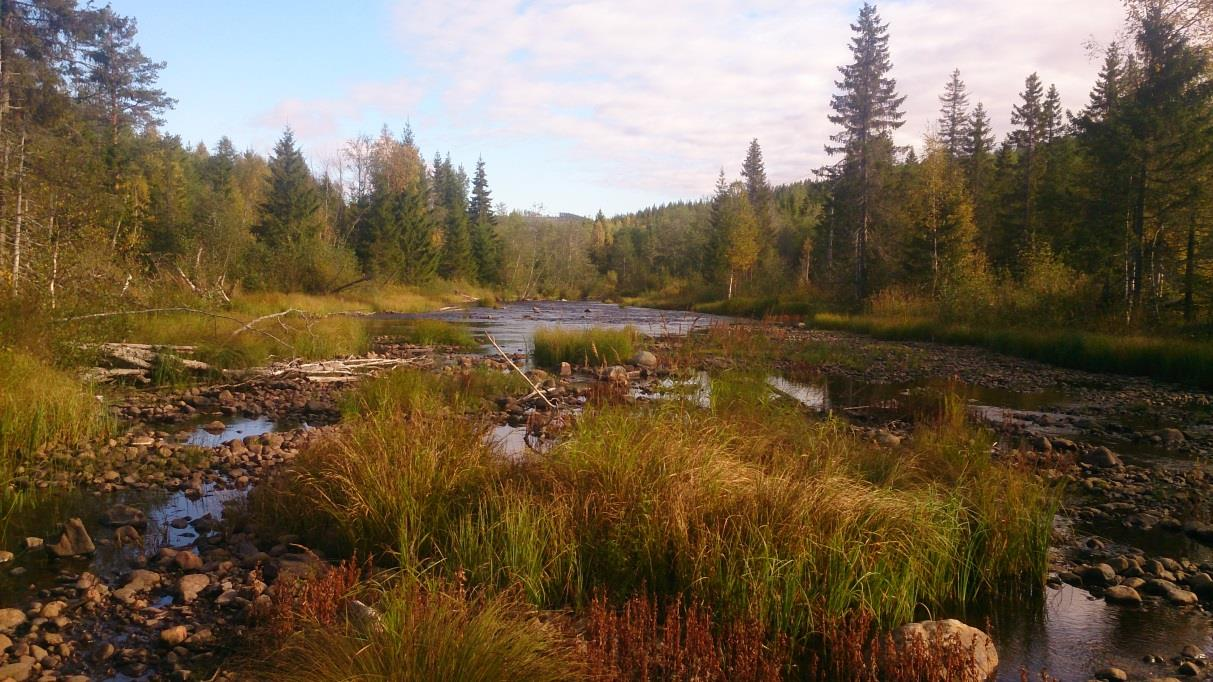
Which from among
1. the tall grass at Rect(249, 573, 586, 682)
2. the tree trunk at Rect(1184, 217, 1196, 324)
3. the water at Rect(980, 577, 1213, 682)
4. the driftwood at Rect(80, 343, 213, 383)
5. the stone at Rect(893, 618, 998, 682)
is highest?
the tree trunk at Rect(1184, 217, 1196, 324)

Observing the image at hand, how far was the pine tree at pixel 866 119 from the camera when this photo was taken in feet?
134

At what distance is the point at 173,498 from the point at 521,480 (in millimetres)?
3944

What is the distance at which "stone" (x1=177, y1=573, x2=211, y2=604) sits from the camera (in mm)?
5062

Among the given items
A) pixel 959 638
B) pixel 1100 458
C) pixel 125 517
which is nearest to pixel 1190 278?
pixel 1100 458

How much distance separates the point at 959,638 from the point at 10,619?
5.59 metres

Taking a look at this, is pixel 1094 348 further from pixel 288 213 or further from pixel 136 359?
pixel 288 213

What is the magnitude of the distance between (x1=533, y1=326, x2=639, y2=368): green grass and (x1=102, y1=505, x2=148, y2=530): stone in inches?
465

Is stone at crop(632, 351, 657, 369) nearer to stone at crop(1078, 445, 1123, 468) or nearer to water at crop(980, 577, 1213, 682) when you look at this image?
stone at crop(1078, 445, 1123, 468)

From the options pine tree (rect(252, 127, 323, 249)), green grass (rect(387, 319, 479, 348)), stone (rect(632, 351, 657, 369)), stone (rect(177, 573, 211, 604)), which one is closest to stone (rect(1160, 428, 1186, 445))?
stone (rect(632, 351, 657, 369))

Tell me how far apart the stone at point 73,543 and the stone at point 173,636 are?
6.22ft

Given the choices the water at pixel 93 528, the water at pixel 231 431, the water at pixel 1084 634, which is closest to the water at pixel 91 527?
the water at pixel 93 528

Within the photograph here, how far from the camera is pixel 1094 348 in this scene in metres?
20.2

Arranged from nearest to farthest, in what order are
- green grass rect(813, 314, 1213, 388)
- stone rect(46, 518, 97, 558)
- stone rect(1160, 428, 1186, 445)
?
stone rect(46, 518, 97, 558)
stone rect(1160, 428, 1186, 445)
green grass rect(813, 314, 1213, 388)

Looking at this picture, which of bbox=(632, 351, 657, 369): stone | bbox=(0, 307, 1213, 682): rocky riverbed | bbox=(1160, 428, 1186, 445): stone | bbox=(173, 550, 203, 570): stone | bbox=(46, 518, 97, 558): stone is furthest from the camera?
bbox=(632, 351, 657, 369): stone
